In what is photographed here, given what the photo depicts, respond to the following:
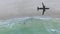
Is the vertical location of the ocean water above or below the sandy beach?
Answer: below

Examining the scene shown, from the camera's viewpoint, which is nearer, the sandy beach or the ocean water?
the ocean water

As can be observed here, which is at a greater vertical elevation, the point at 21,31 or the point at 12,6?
the point at 12,6

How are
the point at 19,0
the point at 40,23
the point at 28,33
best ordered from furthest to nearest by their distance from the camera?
the point at 19,0, the point at 40,23, the point at 28,33

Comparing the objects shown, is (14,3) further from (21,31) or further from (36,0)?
(21,31)

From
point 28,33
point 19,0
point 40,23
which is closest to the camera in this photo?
point 28,33

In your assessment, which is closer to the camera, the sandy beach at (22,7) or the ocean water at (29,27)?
the ocean water at (29,27)

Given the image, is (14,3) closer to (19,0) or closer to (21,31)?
(19,0)

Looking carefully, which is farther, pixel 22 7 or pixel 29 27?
pixel 22 7

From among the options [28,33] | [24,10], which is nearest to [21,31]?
[28,33]

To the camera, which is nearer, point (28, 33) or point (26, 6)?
point (28, 33)

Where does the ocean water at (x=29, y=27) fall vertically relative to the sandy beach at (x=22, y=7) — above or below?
below
